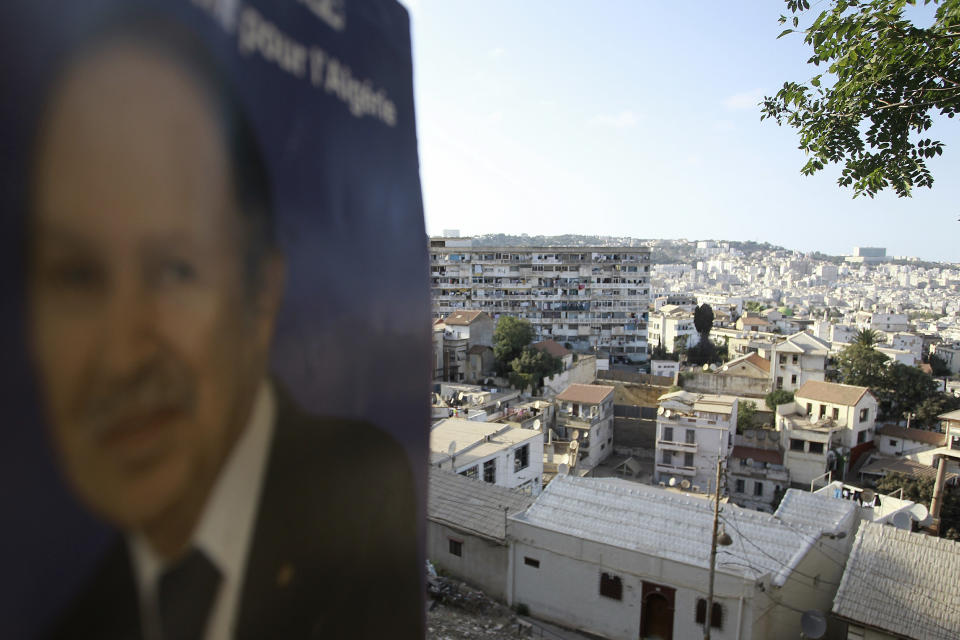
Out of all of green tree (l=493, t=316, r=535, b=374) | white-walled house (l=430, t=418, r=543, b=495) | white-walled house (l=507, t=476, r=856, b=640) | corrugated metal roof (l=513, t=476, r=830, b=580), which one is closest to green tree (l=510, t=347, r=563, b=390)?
green tree (l=493, t=316, r=535, b=374)

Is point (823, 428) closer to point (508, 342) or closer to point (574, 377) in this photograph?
point (574, 377)

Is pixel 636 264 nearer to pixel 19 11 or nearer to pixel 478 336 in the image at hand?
pixel 478 336

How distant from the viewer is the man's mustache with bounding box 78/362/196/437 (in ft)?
2.92

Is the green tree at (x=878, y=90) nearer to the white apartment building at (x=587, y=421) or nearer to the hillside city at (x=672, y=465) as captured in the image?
the hillside city at (x=672, y=465)

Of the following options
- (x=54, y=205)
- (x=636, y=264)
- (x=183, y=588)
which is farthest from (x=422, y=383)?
(x=636, y=264)

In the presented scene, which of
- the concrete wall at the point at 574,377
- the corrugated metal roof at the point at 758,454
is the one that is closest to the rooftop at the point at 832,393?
the corrugated metal roof at the point at 758,454

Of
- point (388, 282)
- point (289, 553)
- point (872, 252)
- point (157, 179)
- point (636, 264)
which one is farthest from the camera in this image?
point (872, 252)

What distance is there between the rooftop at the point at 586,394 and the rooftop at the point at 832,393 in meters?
5.75

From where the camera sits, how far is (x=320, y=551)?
1329 millimetres

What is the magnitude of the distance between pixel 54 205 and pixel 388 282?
785mm

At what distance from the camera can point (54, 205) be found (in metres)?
0.84

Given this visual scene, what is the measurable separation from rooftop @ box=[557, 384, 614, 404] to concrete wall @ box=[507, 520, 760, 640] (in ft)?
34.5

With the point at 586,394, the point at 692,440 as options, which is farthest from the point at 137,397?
the point at 586,394

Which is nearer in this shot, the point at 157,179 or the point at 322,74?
the point at 157,179
